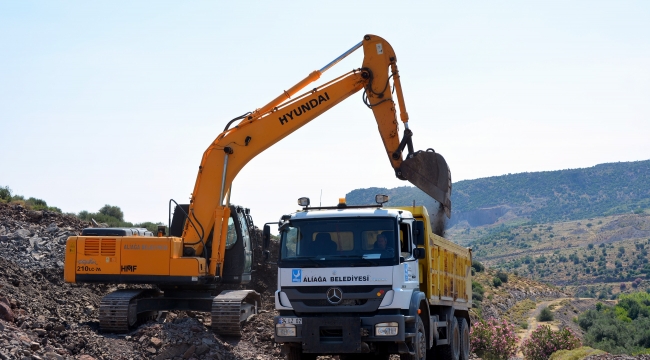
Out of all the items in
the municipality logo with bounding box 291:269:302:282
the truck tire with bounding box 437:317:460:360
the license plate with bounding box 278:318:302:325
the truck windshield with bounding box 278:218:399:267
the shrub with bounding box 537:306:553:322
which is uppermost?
the truck windshield with bounding box 278:218:399:267

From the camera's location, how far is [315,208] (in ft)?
50.6

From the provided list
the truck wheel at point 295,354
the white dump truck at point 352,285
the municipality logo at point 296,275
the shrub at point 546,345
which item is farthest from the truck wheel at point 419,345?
the shrub at point 546,345

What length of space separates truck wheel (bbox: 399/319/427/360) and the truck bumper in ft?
1.37

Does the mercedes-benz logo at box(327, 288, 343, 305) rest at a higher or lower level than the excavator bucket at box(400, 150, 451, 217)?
lower

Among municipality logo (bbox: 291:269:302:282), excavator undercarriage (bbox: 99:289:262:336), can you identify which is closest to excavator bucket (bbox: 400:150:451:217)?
excavator undercarriage (bbox: 99:289:262:336)

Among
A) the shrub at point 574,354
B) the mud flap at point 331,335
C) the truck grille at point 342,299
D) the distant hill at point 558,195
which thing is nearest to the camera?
the mud flap at point 331,335

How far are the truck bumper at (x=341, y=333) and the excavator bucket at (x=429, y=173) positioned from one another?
5.19m

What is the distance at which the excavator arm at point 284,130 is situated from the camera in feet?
60.6

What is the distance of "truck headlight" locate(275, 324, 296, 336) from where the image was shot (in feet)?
46.3

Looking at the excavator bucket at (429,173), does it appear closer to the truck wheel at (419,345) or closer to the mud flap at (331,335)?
the truck wheel at (419,345)

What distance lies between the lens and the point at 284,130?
18547 mm

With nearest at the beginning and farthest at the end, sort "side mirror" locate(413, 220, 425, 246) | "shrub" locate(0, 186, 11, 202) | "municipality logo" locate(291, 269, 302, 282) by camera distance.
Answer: "municipality logo" locate(291, 269, 302, 282) → "side mirror" locate(413, 220, 425, 246) → "shrub" locate(0, 186, 11, 202)

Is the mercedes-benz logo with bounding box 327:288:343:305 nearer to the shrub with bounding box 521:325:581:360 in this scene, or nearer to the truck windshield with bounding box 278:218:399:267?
the truck windshield with bounding box 278:218:399:267

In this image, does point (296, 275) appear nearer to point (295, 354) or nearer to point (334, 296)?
point (334, 296)
